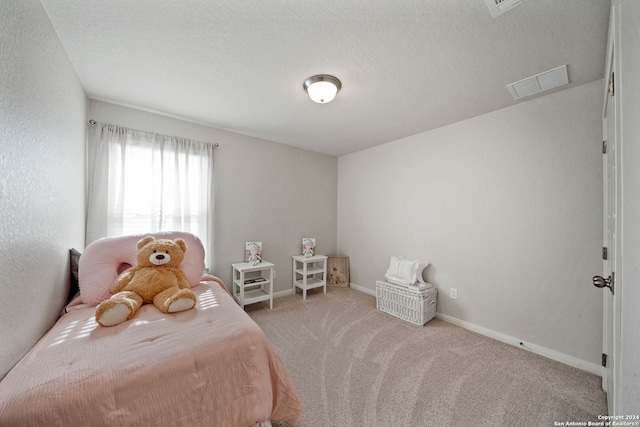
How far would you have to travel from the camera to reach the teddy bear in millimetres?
1359

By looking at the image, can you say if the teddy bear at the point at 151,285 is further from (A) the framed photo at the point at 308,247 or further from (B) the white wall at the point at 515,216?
(B) the white wall at the point at 515,216

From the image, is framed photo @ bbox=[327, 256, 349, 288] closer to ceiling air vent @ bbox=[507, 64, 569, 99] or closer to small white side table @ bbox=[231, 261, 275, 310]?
small white side table @ bbox=[231, 261, 275, 310]

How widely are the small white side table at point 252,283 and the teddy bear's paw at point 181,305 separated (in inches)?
52.0

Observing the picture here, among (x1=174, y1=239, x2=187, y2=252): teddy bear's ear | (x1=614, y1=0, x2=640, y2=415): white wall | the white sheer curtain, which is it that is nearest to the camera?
(x1=614, y1=0, x2=640, y2=415): white wall

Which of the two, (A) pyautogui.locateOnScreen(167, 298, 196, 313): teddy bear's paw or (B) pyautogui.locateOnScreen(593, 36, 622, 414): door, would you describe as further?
(A) pyautogui.locateOnScreen(167, 298, 196, 313): teddy bear's paw

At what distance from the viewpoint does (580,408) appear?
153cm

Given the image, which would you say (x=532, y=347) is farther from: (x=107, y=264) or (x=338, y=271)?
(x=107, y=264)

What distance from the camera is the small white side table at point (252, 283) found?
2918 mm

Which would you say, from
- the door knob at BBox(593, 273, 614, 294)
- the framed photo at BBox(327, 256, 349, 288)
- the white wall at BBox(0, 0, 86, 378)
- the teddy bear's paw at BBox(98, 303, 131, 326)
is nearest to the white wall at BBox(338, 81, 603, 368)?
the door knob at BBox(593, 273, 614, 294)

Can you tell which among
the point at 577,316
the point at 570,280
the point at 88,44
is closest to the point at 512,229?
the point at 570,280

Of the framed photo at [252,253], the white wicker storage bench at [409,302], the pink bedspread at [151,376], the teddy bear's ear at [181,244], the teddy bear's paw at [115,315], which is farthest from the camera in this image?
the framed photo at [252,253]

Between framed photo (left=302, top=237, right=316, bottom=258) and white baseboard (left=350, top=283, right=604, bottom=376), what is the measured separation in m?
1.93

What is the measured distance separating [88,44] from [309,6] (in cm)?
152

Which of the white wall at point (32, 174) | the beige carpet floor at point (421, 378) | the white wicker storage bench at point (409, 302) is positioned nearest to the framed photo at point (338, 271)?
the white wicker storage bench at point (409, 302)
